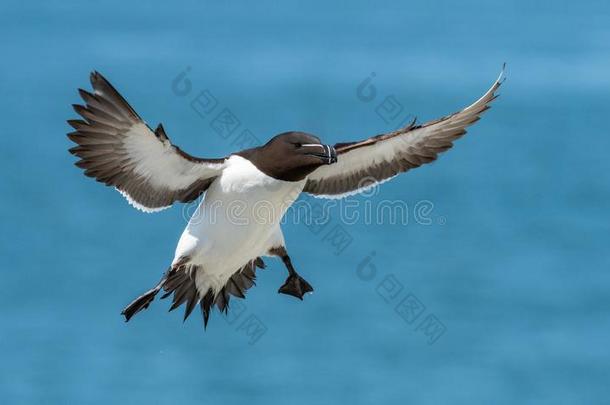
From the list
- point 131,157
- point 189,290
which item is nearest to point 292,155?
point 131,157

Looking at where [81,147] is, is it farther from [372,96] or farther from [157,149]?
[372,96]

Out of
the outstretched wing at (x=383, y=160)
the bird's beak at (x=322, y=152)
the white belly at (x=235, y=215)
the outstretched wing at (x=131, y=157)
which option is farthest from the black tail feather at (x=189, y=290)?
the bird's beak at (x=322, y=152)

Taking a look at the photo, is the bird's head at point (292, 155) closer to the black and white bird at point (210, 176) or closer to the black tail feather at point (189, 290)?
the black and white bird at point (210, 176)

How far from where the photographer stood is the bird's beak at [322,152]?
812cm

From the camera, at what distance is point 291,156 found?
8.27m

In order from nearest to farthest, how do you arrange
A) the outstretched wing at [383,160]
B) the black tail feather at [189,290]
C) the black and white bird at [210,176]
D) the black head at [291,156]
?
the black and white bird at [210,176] < the black head at [291,156] < the black tail feather at [189,290] < the outstretched wing at [383,160]

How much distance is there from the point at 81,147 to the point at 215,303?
59.6 inches

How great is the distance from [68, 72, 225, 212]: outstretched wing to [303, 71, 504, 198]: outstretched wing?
2.97 feet

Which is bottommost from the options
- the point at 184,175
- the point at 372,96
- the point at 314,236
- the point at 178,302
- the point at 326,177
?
the point at 178,302

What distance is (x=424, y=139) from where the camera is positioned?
9.14 metres

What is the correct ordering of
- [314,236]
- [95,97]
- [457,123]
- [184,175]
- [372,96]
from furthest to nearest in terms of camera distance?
[372,96] < [314,236] < [457,123] < [184,175] < [95,97]

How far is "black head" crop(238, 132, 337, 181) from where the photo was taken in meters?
8.22

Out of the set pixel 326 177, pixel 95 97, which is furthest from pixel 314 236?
pixel 95 97

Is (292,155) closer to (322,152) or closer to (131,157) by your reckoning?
(322,152)
